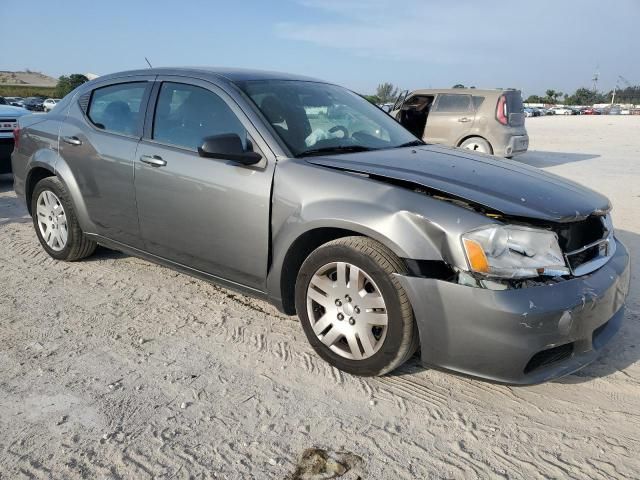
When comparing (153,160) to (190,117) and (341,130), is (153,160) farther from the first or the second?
(341,130)

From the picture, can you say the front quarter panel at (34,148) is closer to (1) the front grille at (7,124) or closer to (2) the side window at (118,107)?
(2) the side window at (118,107)

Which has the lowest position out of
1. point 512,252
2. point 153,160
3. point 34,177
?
point 34,177

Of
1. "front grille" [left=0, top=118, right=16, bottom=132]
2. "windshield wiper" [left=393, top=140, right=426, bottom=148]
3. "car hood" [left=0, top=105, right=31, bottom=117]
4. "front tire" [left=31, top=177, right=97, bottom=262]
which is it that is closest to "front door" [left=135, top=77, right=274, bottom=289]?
"front tire" [left=31, top=177, right=97, bottom=262]

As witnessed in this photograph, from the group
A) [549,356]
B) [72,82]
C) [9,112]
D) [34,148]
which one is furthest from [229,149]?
[72,82]

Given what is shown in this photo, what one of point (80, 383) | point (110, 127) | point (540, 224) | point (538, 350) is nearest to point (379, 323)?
point (538, 350)

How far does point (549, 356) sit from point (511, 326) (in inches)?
13.7

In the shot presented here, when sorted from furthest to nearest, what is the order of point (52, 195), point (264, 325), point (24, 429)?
point (52, 195)
point (264, 325)
point (24, 429)

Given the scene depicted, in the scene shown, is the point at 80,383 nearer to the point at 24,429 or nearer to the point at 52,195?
the point at 24,429

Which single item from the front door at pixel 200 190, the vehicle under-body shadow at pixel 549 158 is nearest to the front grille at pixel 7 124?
the front door at pixel 200 190

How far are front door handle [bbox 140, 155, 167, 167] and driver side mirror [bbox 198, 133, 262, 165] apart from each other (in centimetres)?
57

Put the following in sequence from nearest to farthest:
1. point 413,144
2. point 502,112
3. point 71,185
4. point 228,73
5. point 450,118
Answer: point 228,73 < point 413,144 < point 71,185 < point 502,112 < point 450,118

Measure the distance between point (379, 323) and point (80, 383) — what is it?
1.58m

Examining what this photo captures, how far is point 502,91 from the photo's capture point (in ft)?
37.1

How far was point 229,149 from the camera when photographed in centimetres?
304
